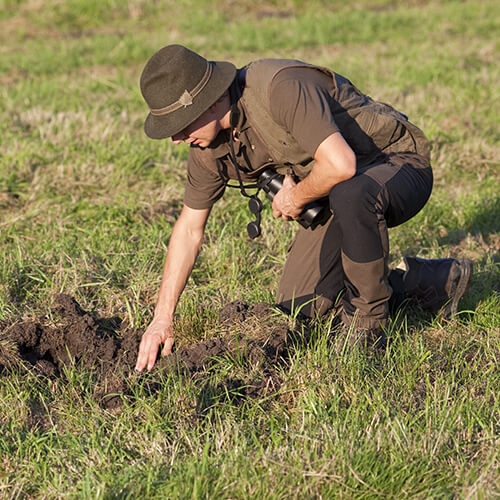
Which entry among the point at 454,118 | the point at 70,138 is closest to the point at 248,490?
the point at 70,138

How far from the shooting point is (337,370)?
3.09 metres

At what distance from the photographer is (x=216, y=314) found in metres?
3.69

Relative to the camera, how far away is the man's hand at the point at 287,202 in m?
3.51

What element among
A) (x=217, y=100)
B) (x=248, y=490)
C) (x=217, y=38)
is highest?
(x=217, y=100)

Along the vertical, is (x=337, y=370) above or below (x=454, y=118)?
above

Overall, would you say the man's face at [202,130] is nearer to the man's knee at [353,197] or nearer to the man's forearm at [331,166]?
the man's forearm at [331,166]

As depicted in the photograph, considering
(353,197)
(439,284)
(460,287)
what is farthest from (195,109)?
(460,287)

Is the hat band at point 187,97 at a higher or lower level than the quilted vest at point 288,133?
higher

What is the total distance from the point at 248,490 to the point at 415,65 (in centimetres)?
772

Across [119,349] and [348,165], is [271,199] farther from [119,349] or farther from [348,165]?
[119,349]

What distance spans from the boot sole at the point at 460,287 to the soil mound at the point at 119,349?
1051 millimetres

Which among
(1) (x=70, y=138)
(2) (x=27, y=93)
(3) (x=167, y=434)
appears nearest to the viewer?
(3) (x=167, y=434)

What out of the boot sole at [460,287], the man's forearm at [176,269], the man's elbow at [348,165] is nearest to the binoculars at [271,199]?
the man's forearm at [176,269]

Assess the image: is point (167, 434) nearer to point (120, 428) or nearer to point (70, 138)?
point (120, 428)
